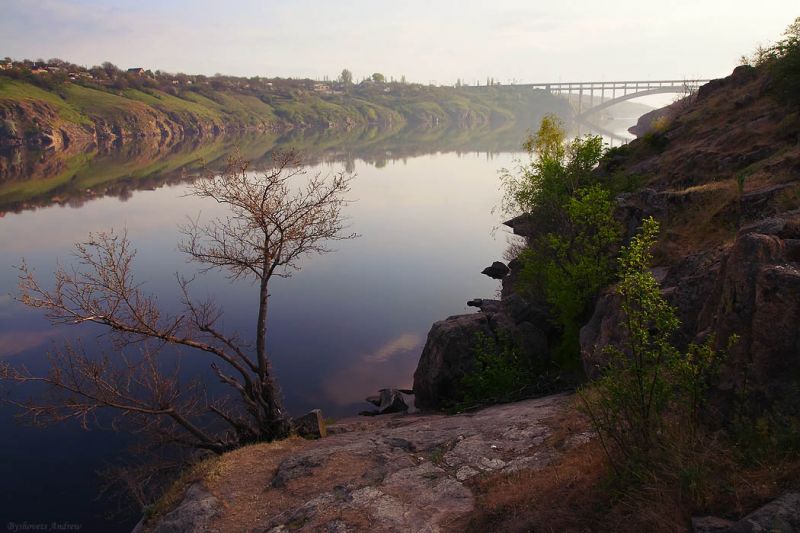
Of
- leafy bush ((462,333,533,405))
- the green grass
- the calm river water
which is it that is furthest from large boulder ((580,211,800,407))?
the green grass

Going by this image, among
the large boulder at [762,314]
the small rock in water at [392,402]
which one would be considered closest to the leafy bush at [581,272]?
the small rock in water at [392,402]

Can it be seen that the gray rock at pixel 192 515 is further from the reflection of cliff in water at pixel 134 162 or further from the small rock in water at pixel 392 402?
the reflection of cliff in water at pixel 134 162

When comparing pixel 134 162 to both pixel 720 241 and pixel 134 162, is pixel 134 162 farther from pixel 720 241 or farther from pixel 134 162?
pixel 720 241

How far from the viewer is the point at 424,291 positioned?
29.6 m

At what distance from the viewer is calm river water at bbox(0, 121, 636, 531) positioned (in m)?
15.3

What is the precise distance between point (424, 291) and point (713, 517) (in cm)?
2410

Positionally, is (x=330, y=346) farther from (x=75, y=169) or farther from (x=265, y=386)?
(x=75, y=169)

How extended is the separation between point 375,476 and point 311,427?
17.8 feet

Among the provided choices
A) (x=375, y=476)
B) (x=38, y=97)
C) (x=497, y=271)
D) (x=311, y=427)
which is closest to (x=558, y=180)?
(x=497, y=271)

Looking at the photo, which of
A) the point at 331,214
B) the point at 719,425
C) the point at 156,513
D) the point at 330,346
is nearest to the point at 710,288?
the point at 719,425

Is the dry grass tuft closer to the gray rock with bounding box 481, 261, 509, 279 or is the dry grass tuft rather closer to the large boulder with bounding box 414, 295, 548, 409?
the large boulder with bounding box 414, 295, 548, 409

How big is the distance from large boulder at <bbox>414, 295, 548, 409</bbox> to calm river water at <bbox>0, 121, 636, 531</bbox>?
2417 millimetres

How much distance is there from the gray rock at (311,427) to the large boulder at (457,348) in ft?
13.8

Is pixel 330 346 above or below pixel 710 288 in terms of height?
below
